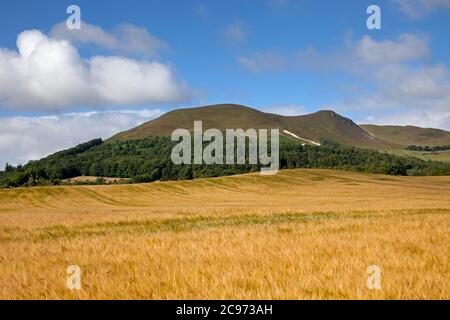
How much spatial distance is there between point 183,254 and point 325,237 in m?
4.15

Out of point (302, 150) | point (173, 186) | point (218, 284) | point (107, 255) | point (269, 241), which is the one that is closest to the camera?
point (218, 284)

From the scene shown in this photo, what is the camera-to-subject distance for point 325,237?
457 inches

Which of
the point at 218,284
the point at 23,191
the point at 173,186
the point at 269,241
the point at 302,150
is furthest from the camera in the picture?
the point at 302,150

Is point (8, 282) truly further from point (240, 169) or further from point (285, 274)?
point (240, 169)

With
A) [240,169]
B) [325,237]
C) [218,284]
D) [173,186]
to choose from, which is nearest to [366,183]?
[173,186]

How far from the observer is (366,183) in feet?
302

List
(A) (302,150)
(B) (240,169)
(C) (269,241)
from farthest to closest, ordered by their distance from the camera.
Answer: (A) (302,150) → (B) (240,169) → (C) (269,241)

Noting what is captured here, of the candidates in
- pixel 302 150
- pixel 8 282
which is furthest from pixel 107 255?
pixel 302 150

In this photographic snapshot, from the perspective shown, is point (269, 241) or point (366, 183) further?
point (366, 183)

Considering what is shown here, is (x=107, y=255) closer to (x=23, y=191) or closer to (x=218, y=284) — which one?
(x=218, y=284)
